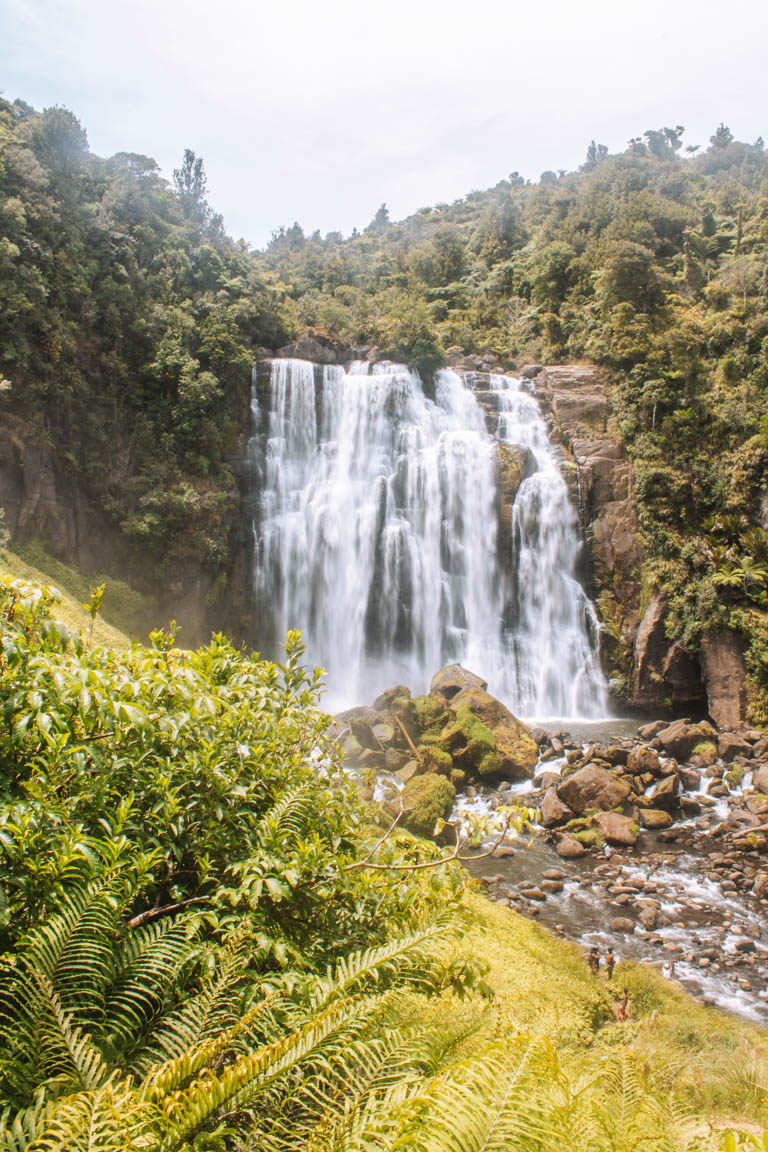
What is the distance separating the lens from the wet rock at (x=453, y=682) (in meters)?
16.3

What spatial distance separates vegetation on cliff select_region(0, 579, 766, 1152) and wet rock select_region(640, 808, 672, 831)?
980 cm

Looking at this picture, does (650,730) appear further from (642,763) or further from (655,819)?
(655,819)

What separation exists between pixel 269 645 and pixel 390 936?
1898cm

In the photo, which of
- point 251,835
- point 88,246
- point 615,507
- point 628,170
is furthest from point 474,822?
point 628,170

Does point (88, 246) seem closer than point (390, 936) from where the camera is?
No

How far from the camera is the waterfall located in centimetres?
2103

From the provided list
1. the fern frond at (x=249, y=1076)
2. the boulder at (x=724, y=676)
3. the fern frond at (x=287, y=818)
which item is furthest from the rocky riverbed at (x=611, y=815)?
the fern frond at (x=249, y=1076)

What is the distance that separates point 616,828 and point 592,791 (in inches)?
42.7

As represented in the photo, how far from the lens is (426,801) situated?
11312mm

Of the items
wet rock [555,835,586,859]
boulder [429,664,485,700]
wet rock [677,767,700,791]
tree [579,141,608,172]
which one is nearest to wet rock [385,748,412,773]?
boulder [429,664,485,700]

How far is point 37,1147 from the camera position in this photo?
1483 millimetres

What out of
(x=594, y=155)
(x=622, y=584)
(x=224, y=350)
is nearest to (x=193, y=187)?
(x=224, y=350)

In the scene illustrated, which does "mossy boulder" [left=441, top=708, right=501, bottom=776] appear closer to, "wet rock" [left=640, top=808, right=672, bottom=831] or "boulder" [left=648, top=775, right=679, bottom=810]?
"wet rock" [left=640, top=808, right=672, bottom=831]

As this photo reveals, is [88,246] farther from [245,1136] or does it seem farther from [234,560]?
[245,1136]
